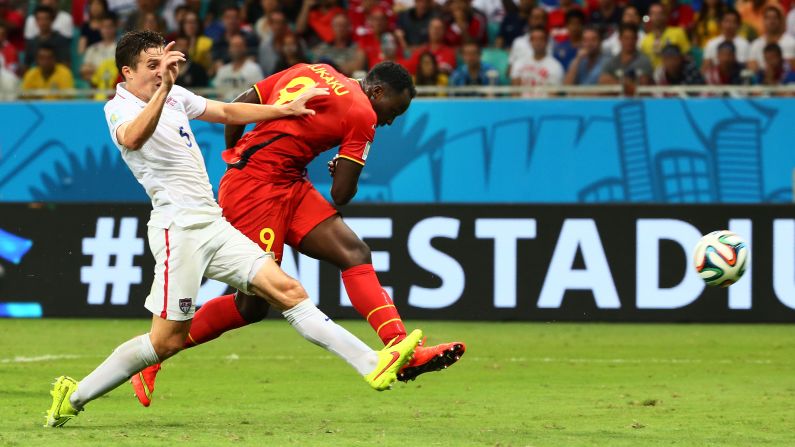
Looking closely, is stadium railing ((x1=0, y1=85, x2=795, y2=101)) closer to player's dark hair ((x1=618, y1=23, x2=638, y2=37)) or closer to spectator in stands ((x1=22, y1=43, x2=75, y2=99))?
player's dark hair ((x1=618, y1=23, x2=638, y2=37))

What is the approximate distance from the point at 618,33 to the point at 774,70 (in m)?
1.98

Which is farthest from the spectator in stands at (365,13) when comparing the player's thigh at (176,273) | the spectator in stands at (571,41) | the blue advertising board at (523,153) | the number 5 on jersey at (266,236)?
the player's thigh at (176,273)

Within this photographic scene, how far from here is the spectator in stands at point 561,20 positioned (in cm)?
1725

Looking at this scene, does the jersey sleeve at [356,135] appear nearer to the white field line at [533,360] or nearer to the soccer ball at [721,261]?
the soccer ball at [721,261]

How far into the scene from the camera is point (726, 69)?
1627 cm

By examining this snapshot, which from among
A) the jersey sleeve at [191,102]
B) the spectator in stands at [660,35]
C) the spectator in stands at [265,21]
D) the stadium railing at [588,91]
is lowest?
the stadium railing at [588,91]

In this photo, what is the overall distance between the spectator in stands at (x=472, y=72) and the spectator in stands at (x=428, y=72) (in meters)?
0.18

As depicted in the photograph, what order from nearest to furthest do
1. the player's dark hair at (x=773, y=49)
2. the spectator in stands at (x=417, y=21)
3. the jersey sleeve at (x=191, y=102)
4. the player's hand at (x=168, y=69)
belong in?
the player's hand at (x=168, y=69), the jersey sleeve at (x=191, y=102), the player's dark hair at (x=773, y=49), the spectator in stands at (x=417, y=21)

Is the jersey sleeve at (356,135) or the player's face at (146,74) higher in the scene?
the player's face at (146,74)

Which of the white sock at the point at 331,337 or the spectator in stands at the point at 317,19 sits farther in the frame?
the spectator in stands at the point at 317,19

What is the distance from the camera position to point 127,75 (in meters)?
7.07

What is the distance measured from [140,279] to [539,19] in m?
6.05

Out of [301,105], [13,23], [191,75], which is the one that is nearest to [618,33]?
[191,75]

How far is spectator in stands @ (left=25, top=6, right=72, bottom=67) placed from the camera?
18.3m
